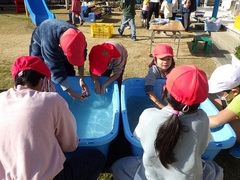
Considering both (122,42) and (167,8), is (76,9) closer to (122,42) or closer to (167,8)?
(122,42)

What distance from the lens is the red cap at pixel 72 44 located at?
2055 millimetres

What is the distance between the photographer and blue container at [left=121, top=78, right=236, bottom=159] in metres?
1.98

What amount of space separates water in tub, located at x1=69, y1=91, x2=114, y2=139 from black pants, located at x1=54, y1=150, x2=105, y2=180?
0.75 m

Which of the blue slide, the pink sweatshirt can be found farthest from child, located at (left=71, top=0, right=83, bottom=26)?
the pink sweatshirt

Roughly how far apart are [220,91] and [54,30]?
5.99 feet

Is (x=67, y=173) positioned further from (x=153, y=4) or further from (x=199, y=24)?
(x=199, y=24)

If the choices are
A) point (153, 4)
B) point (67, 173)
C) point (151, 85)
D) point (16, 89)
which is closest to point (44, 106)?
point (16, 89)

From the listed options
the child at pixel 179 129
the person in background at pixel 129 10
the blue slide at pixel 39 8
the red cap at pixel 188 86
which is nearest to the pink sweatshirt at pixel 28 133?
the child at pixel 179 129

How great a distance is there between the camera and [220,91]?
227 centimetres

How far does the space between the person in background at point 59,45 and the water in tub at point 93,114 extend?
41 centimetres

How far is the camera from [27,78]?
1.50 meters

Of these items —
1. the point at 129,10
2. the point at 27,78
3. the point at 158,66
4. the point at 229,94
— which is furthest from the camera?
the point at 129,10

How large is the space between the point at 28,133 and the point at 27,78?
411mm

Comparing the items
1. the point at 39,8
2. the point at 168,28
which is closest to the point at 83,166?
the point at 168,28
